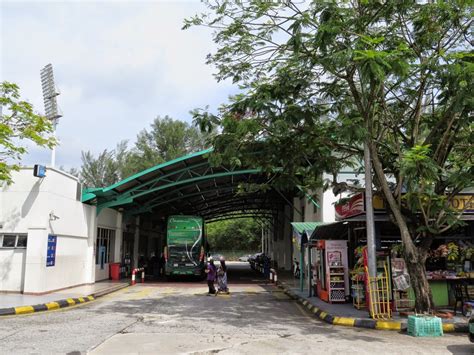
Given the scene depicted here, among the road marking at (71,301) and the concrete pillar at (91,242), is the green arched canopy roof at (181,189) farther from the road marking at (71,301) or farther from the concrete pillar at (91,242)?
the road marking at (71,301)

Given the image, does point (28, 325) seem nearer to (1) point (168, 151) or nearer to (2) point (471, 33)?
(2) point (471, 33)

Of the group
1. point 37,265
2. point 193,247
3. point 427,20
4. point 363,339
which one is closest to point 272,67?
A: point 427,20

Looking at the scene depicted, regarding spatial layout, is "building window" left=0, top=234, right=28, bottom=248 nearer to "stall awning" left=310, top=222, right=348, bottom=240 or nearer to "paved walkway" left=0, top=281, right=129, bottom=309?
"paved walkway" left=0, top=281, right=129, bottom=309

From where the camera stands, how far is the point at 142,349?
26.3 feet

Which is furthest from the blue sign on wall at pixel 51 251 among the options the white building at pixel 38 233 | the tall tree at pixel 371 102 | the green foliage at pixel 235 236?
the green foliage at pixel 235 236

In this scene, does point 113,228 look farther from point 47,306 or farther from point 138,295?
point 47,306

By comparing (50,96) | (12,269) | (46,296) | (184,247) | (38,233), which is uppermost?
(50,96)

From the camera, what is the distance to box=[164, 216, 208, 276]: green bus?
2528 centimetres

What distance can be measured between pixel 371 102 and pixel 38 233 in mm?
12726

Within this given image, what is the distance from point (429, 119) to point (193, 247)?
16141mm

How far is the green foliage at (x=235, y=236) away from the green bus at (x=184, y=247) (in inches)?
2199

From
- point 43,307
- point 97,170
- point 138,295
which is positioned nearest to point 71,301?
point 43,307

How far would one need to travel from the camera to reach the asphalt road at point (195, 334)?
26.7 ft

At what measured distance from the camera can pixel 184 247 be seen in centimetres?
2552
